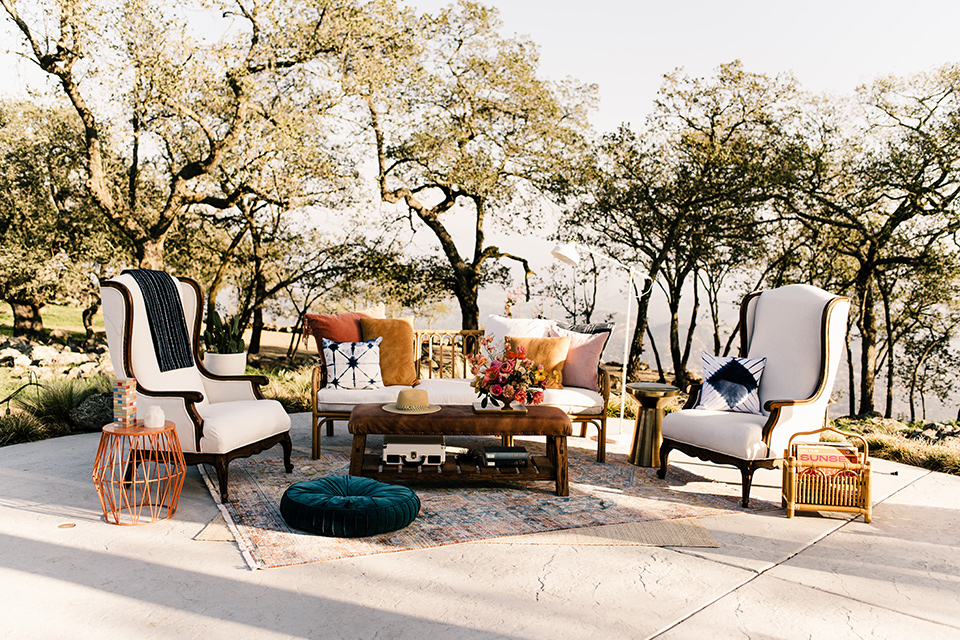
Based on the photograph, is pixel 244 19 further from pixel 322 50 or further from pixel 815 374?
pixel 815 374

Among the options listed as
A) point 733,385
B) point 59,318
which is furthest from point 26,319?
point 733,385

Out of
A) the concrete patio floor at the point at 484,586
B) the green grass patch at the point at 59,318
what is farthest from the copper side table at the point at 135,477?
the green grass patch at the point at 59,318

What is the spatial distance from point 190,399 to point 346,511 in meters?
1.19

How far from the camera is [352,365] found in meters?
4.96

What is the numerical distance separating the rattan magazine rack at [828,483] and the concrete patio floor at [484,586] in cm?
11

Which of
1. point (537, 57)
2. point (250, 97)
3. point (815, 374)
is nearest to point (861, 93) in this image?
point (537, 57)

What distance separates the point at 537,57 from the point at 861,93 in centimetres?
490

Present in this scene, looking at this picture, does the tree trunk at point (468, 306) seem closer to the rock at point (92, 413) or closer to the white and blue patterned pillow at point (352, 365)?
the white and blue patterned pillow at point (352, 365)

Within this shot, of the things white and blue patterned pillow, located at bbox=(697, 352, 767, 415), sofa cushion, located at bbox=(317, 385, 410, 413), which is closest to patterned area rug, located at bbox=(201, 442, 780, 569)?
sofa cushion, located at bbox=(317, 385, 410, 413)

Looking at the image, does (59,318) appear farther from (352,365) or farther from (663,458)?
(663,458)

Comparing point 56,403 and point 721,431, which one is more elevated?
point 721,431

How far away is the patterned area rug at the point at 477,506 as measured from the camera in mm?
3152

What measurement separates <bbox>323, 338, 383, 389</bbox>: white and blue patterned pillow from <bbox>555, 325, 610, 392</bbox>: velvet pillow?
58.2 inches

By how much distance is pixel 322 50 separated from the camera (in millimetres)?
8758
